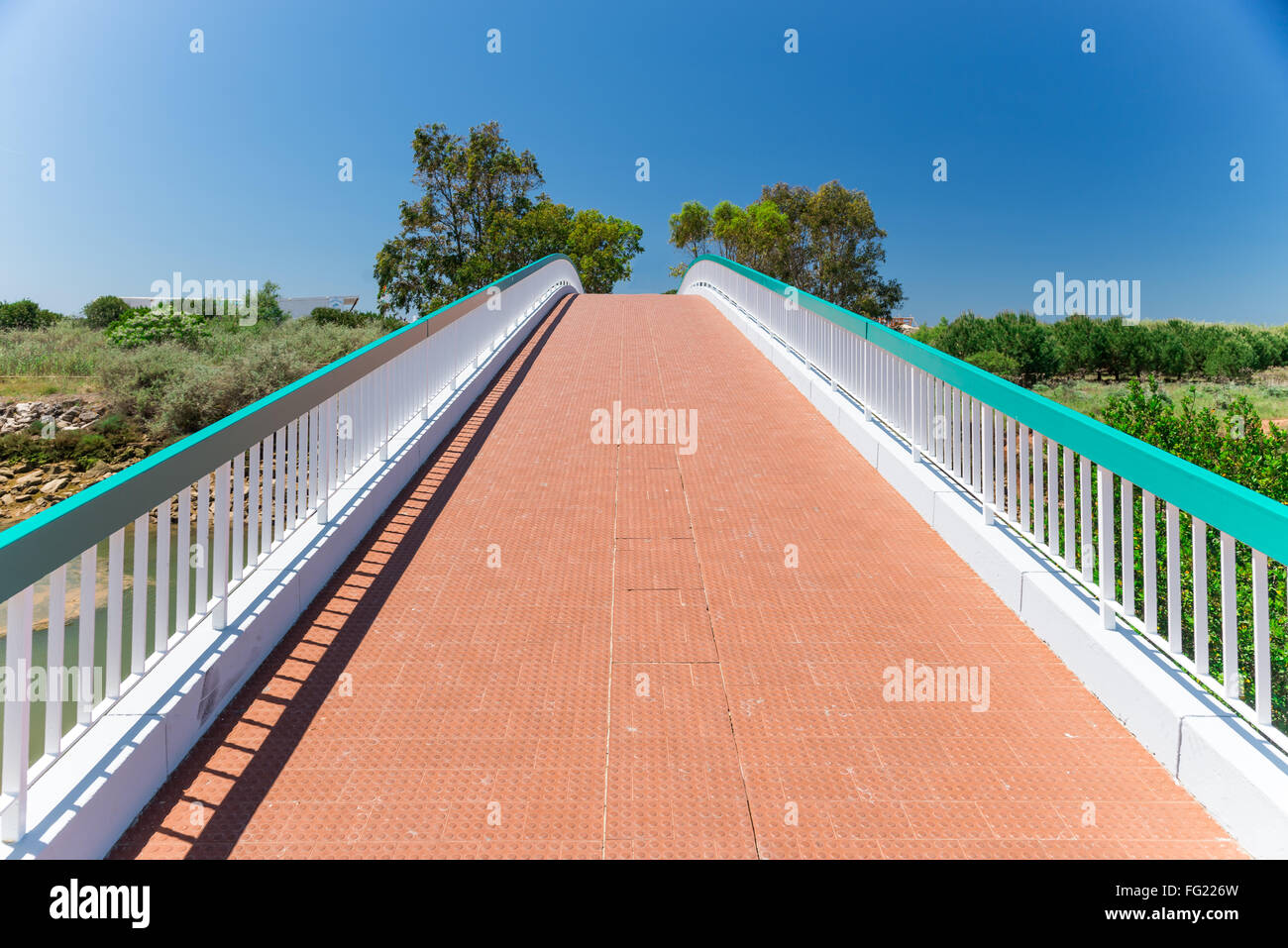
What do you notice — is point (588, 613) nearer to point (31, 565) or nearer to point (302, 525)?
point (302, 525)

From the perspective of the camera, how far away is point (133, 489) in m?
3.27

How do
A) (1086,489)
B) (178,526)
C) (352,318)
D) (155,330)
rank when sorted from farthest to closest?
(352,318) → (155,330) → (1086,489) → (178,526)

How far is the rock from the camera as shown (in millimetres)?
21406

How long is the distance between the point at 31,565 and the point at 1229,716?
444 centimetres

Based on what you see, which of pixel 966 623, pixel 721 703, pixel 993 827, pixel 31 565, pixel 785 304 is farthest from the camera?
pixel 785 304

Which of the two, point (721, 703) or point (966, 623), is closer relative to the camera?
point (721, 703)

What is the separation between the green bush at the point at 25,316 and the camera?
45938mm

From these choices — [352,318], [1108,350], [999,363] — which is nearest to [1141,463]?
[999,363]

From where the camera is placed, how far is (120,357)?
1105 inches

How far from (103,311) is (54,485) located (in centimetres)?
3573

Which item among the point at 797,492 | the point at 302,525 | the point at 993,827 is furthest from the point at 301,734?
the point at 797,492

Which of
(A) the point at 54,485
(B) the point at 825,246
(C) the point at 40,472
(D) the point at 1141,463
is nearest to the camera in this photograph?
(D) the point at 1141,463

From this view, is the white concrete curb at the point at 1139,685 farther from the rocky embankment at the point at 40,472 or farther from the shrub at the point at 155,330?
the shrub at the point at 155,330

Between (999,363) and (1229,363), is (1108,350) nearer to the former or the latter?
(1229,363)
